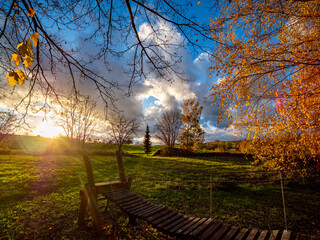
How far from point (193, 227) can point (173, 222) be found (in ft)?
1.60

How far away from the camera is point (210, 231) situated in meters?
3.01

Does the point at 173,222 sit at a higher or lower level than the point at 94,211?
higher

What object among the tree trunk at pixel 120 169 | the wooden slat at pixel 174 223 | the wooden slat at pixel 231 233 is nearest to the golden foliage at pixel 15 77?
the wooden slat at pixel 174 223

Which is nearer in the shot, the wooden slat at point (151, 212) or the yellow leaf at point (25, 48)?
the yellow leaf at point (25, 48)

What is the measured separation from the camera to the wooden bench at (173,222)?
2898mm

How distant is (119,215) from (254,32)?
7656 mm

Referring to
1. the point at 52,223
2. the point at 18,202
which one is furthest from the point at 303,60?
the point at 18,202

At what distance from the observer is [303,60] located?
3992mm

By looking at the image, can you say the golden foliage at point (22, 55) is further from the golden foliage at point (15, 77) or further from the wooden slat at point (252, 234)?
the wooden slat at point (252, 234)

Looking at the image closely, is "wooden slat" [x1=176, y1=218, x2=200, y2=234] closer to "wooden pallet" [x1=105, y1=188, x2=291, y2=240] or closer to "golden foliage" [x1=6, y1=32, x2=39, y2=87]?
"wooden pallet" [x1=105, y1=188, x2=291, y2=240]

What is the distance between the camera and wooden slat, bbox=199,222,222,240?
9.43ft

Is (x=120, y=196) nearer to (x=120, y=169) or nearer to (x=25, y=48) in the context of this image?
(x=120, y=169)

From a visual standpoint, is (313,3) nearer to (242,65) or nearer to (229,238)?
(242,65)

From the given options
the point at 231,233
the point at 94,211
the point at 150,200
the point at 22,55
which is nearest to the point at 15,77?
the point at 22,55
